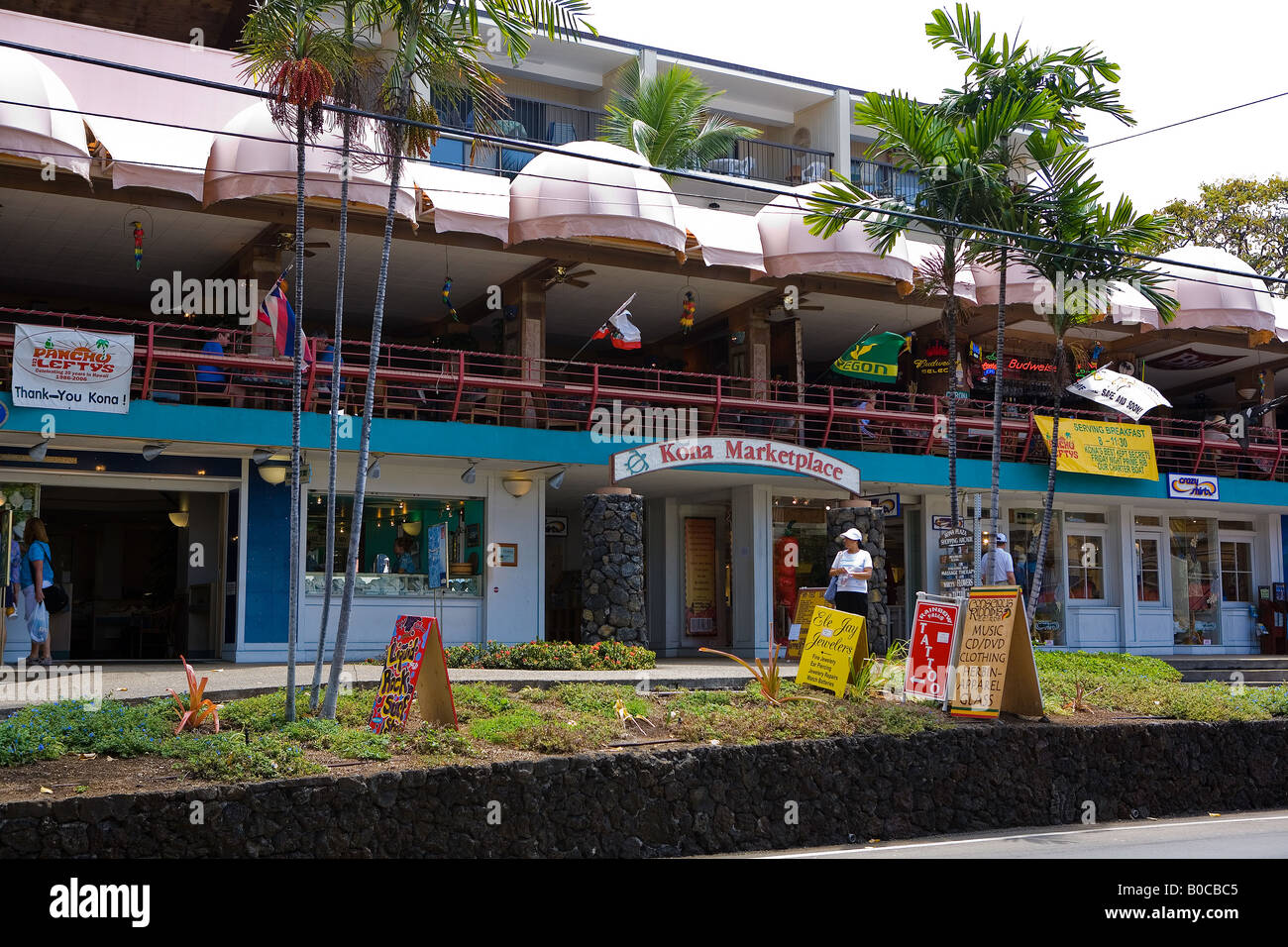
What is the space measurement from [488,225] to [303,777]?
485 inches

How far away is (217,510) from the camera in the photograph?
19.8m

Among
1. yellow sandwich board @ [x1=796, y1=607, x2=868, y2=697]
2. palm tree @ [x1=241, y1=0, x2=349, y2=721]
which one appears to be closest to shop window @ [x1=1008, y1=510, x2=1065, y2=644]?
yellow sandwich board @ [x1=796, y1=607, x2=868, y2=697]

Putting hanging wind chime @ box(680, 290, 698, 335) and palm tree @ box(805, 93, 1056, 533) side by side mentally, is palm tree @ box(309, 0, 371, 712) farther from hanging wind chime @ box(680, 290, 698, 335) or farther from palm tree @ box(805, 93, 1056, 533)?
hanging wind chime @ box(680, 290, 698, 335)

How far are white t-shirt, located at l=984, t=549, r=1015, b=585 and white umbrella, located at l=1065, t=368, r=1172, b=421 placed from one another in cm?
734

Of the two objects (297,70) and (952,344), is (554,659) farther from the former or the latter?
(297,70)

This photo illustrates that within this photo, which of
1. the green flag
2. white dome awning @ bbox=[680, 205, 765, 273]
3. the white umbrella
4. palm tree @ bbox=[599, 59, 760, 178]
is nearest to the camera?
white dome awning @ bbox=[680, 205, 765, 273]

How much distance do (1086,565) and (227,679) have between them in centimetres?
1831

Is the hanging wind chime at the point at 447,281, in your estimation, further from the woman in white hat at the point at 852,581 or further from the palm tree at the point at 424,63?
the palm tree at the point at 424,63

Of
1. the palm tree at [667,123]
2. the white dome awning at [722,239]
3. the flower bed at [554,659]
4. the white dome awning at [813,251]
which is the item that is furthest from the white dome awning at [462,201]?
the palm tree at [667,123]

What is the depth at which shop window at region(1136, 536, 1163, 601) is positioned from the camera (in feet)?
86.5

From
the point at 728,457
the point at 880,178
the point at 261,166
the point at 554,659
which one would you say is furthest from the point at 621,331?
the point at 880,178

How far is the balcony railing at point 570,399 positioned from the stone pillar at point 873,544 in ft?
5.39

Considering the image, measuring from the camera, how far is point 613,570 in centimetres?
1878
